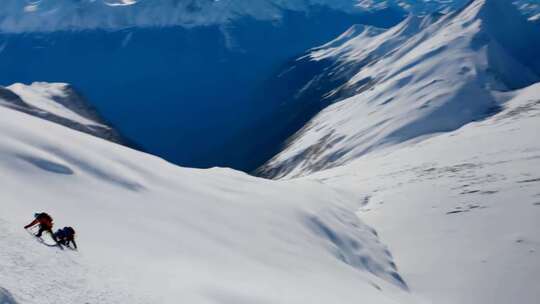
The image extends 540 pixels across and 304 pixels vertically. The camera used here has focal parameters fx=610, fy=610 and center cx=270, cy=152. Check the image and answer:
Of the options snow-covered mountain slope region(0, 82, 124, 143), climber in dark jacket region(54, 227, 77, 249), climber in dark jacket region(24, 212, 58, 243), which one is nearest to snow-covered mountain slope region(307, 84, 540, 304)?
climber in dark jacket region(54, 227, 77, 249)

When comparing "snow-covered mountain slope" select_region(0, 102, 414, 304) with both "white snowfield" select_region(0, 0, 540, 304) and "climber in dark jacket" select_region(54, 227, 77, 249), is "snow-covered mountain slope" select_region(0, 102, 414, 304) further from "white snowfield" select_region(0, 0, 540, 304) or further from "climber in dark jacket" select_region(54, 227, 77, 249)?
"climber in dark jacket" select_region(54, 227, 77, 249)

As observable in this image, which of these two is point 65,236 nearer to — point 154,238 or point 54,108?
point 154,238

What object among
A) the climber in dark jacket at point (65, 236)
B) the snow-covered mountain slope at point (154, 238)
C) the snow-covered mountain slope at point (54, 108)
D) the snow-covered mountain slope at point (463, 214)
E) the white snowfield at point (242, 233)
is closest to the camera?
the snow-covered mountain slope at point (154, 238)

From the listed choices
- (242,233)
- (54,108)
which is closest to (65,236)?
(242,233)

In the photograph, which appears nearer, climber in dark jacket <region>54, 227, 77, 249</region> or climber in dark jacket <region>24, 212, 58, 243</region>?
climber in dark jacket <region>54, 227, 77, 249</region>

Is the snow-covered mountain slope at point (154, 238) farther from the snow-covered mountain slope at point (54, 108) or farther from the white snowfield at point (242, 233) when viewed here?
the snow-covered mountain slope at point (54, 108)

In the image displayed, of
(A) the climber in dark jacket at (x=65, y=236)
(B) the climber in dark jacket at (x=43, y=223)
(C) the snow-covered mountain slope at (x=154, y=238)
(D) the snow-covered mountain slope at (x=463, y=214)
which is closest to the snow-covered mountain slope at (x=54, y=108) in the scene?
(D) the snow-covered mountain slope at (x=463, y=214)

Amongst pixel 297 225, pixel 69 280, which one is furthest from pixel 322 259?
pixel 69 280
